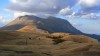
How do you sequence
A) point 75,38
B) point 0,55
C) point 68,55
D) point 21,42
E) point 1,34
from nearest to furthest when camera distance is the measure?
point 0,55 < point 68,55 < point 21,42 < point 1,34 < point 75,38

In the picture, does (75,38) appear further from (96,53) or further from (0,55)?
(0,55)

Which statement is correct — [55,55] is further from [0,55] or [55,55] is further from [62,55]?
[0,55]

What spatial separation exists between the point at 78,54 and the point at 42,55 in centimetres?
923

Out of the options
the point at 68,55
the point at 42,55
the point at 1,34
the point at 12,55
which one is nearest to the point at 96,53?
the point at 68,55

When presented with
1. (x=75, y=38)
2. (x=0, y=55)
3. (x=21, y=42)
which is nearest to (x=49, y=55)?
(x=0, y=55)

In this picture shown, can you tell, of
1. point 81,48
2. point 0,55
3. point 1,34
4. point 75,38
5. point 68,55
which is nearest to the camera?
point 0,55

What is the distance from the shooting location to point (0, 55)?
208 feet

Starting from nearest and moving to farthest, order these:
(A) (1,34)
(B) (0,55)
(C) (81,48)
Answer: (B) (0,55), (C) (81,48), (A) (1,34)

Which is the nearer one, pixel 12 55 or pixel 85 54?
pixel 12 55

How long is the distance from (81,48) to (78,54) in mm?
12324

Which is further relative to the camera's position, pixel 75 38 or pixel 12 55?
pixel 75 38

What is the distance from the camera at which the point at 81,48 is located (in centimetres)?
8144

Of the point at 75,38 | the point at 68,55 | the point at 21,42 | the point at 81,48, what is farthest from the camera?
the point at 75,38

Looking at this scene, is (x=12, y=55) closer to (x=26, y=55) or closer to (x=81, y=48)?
(x=26, y=55)
